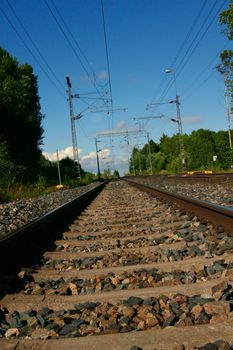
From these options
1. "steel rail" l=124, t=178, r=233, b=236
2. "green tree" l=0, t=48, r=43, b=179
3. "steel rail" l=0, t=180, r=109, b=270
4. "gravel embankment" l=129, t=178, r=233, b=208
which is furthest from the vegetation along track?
"green tree" l=0, t=48, r=43, b=179

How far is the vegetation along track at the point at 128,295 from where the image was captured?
2186mm

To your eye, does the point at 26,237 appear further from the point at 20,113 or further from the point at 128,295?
the point at 20,113

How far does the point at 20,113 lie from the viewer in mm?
41344

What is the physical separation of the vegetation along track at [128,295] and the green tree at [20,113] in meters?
34.2

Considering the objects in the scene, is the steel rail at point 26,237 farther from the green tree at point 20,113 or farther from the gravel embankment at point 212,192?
the green tree at point 20,113

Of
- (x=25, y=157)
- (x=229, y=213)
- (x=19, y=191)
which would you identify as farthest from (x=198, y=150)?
(x=229, y=213)

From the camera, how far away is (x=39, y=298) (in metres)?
3.00

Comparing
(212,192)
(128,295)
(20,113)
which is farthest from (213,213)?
(20,113)

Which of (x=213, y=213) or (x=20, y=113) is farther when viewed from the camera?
(x=20, y=113)

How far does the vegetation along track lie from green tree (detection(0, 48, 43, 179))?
34.2 metres

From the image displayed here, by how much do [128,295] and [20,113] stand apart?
40078 mm

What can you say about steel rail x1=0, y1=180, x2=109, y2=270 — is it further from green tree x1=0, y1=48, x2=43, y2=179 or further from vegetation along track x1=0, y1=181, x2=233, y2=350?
green tree x1=0, y1=48, x2=43, y2=179

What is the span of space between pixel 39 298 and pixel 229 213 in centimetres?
256

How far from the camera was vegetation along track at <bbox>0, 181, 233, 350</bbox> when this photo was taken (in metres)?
2.19
